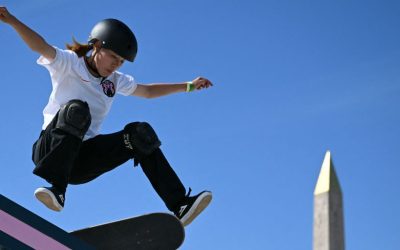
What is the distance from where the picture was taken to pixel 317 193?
13.2 m

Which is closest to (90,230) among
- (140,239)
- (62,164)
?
(140,239)

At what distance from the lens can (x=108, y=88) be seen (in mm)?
4445

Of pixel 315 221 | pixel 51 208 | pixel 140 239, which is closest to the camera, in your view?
pixel 140 239

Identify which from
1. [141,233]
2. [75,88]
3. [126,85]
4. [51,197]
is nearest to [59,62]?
[75,88]

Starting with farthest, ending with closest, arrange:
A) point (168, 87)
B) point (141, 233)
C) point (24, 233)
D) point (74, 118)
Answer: point (168, 87), point (74, 118), point (141, 233), point (24, 233)

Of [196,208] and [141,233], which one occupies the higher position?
[196,208]

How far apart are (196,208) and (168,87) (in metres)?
1.07

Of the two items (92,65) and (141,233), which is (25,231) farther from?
(92,65)

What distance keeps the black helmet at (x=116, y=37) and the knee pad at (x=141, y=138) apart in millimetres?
461

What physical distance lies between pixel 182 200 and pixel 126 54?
0.92 metres

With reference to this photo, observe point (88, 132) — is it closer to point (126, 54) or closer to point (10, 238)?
point (126, 54)

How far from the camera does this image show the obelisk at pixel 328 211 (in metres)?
12.3

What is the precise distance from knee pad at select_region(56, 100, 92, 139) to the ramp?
1.13 metres

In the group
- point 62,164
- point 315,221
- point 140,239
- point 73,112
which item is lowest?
point 140,239
